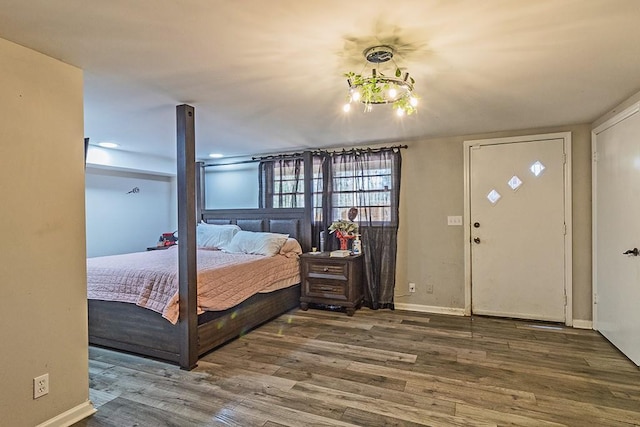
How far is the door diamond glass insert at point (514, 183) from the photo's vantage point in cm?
396

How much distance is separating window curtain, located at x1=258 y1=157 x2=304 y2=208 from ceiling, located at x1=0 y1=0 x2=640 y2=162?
1.57m

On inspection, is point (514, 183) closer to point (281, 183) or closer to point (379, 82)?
point (379, 82)

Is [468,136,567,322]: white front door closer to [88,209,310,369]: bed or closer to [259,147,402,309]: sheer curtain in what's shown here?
[259,147,402,309]: sheer curtain

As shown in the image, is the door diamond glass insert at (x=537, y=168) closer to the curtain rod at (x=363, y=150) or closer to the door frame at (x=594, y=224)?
the door frame at (x=594, y=224)

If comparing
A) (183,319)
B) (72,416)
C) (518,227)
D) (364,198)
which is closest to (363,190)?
(364,198)

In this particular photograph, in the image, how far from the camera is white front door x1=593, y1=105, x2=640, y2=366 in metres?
2.79

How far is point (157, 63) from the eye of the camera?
2.11m

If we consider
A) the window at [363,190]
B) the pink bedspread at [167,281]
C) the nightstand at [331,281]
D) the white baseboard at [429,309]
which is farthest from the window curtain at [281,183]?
the white baseboard at [429,309]

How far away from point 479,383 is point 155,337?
2.61m

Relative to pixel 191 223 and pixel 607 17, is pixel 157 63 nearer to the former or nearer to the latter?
pixel 191 223

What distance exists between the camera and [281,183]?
506 centimetres

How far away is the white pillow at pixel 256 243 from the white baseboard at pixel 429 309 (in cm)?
170

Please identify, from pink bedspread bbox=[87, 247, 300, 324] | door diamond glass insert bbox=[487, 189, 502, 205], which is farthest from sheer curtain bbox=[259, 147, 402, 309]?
pink bedspread bbox=[87, 247, 300, 324]

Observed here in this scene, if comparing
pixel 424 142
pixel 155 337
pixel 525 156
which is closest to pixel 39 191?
pixel 155 337
